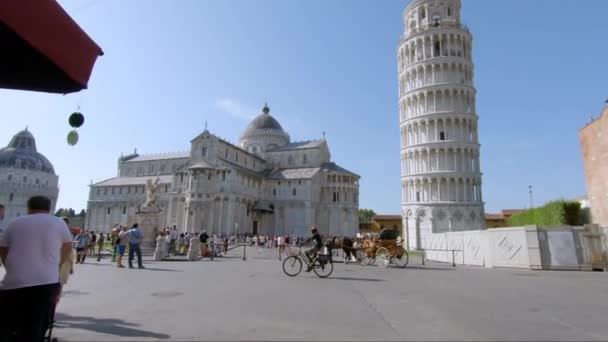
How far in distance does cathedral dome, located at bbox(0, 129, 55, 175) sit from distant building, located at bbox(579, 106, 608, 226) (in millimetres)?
118627

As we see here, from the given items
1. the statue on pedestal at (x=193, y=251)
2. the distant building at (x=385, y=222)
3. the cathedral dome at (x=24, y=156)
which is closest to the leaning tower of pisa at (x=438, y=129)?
the statue on pedestal at (x=193, y=251)

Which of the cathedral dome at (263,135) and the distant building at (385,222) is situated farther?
the distant building at (385,222)

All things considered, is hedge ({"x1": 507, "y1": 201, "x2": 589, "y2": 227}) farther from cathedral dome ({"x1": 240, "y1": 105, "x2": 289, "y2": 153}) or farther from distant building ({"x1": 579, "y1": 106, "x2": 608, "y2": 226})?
cathedral dome ({"x1": 240, "y1": 105, "x2": 289, "y2": 153})

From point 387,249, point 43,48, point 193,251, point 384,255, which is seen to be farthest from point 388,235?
point 43,48

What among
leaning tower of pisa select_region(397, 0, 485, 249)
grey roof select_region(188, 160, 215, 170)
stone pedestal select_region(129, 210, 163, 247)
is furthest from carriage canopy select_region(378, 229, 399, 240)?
grey roof select_region(188, 160, 215, 170)

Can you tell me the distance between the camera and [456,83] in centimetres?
4509

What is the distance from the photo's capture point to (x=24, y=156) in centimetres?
9450

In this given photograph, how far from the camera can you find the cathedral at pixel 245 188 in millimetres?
53094

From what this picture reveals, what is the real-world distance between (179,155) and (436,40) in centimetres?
5090

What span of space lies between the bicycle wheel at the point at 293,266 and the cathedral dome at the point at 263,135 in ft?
192

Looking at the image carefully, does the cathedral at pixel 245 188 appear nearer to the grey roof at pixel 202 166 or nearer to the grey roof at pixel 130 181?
the grey roof at pixel 202 166

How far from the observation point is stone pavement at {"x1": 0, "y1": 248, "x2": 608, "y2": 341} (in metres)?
5.57

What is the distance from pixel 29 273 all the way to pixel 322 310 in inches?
202

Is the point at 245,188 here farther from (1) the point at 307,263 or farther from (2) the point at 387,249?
(1) the point at 307,263
